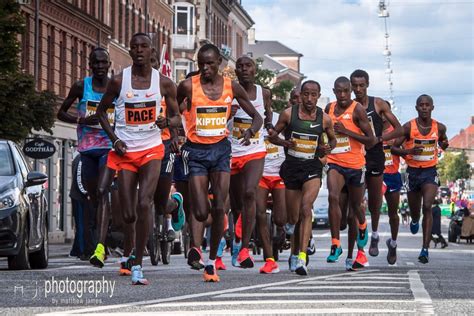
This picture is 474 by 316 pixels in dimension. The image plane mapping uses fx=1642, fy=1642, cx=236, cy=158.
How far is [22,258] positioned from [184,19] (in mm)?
75123

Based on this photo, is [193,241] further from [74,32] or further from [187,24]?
[187,24]

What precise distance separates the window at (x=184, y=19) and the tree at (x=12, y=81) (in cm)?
6291

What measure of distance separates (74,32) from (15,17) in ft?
78.9

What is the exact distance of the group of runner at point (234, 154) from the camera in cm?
1459

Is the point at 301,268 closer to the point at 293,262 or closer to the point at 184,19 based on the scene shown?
the point at 293,262

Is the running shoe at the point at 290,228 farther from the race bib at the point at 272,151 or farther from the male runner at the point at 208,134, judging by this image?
the male runner at the point at 208,134

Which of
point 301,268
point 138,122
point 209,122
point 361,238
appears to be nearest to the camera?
point 138,122

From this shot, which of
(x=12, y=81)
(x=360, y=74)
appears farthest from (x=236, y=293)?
(x=12, y=81)

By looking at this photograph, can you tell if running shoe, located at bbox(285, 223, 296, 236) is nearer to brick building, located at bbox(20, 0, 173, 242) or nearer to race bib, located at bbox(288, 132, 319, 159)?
race bib, located at bbox(288, 132, 319, 159)

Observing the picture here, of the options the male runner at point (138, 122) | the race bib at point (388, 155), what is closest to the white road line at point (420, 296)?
→ the male runner at point (138, 122)

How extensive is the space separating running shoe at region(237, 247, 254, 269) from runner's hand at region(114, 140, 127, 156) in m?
2.42

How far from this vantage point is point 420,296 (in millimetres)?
12102

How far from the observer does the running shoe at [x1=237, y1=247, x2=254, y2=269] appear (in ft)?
53.6

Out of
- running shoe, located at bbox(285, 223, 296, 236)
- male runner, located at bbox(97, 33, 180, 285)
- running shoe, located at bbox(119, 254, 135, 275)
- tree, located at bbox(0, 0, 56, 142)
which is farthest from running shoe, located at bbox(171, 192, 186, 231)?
tree, located at bbox(0, 0, 56, 142)
